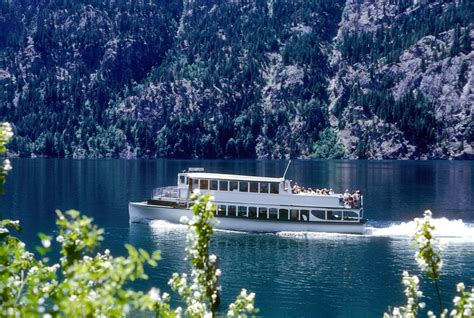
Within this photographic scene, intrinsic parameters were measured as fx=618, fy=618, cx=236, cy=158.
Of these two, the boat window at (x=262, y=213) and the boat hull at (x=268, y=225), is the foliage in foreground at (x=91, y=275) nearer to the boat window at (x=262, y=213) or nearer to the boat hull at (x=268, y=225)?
the boat hull at (x=268, y=225)

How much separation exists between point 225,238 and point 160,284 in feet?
70.8

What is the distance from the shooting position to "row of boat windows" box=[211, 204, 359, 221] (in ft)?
241

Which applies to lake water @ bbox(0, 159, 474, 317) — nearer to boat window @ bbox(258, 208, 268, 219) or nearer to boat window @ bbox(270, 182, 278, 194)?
boat window @ bbox(258, 208, 268, 219)

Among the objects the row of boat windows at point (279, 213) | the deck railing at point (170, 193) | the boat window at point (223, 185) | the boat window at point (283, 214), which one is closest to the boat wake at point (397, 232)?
the boat window at point (283, 214)

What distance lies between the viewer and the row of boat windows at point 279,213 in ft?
241

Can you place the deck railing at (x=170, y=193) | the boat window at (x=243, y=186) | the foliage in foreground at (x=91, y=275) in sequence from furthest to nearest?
the deck railing at (x=170, y=193), the boat window at (x=243, y=186), the foliage in foreground at (x=91, y=275)

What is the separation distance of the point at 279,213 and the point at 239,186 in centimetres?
578

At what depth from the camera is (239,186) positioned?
2918 inches

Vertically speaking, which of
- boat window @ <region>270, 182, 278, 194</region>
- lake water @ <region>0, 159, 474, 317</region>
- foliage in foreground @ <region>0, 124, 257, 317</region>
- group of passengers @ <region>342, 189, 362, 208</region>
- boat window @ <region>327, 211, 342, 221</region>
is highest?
foliage in foreground @ <region>0, 124, 257, 317</region>

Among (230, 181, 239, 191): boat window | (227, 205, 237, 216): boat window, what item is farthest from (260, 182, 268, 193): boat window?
(227, 205, 237, 216): boat window

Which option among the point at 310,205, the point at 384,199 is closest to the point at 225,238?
the point at 310,205

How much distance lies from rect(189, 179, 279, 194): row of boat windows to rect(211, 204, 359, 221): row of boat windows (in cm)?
218

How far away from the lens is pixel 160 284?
49438 millimetres

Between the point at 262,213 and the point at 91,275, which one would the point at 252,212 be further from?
the point at 91,275
